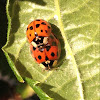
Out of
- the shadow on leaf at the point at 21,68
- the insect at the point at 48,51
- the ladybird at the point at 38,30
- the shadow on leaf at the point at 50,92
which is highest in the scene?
the ladybird at the point at 38,30

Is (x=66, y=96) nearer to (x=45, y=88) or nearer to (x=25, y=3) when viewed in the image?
(x=45, y=88)

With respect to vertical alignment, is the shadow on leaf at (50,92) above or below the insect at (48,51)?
below

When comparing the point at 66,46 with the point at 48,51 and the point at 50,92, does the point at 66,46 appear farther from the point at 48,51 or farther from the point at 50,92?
the point at 50,92

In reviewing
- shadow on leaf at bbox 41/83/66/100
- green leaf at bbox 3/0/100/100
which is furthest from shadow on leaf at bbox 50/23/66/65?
shadow on leaf at bbox 41/83/66/100

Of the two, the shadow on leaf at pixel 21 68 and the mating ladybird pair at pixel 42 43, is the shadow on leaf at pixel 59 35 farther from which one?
the shadow on leaf at pixel 21 68

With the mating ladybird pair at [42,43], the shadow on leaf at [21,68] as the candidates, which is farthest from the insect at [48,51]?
the shadow on leaf at [21,68]

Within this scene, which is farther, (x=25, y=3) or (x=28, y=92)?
(x=28, y=92)

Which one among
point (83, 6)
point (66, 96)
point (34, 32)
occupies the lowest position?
point (66, 96)

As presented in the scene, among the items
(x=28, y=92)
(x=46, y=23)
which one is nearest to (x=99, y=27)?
(x=46, y=23)
